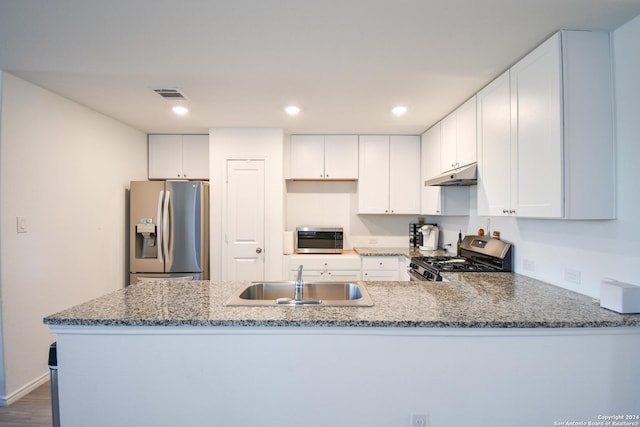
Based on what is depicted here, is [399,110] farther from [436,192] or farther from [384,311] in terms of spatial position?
[384,311]

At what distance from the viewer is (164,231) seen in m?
3.34

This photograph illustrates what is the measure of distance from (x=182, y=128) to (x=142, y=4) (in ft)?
7.44

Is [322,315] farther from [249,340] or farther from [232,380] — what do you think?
[232,380]

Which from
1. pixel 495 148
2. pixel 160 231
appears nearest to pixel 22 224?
pixel 160 231

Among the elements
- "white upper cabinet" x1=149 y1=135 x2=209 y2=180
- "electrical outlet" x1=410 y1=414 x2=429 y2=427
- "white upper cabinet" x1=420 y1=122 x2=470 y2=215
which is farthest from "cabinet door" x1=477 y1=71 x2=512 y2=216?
"white upper cabinet" x1=149 y1=135 x2=209 y2=180

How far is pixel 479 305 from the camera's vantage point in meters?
1.55

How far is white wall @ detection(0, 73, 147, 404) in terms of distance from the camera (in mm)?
2201

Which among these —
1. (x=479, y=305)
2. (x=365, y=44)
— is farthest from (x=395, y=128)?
(x=479, y=305)

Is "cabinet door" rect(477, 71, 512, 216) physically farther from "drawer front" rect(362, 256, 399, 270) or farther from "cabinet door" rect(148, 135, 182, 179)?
"cabinet door" rect(148, 135, 182, 179)

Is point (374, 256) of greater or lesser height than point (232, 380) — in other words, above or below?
above

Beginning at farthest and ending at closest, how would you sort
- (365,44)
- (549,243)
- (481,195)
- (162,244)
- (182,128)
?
(182,128)
(162,244)
(481,195)
(549,243)
(365,44)

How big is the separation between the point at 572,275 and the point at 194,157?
3842 mm

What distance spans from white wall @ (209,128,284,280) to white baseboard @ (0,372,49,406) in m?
1.58

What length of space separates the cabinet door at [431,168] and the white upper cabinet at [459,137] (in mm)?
137
